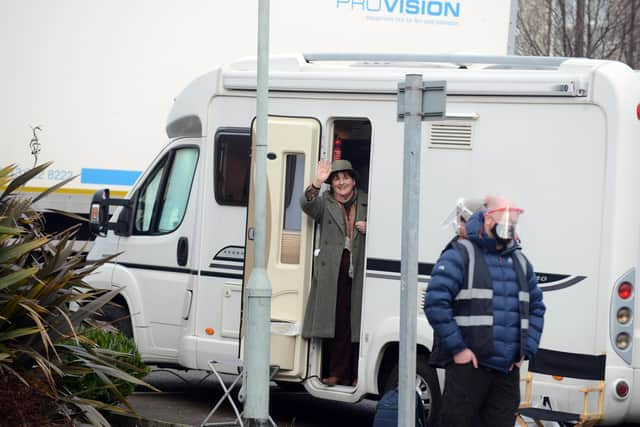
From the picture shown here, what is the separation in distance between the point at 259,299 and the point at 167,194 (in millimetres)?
2122

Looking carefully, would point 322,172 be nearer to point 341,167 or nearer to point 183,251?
point 341,167

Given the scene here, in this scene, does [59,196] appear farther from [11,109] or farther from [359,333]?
[359,333]

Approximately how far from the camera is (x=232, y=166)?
10.8 meters

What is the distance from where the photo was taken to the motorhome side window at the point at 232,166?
35.2ft

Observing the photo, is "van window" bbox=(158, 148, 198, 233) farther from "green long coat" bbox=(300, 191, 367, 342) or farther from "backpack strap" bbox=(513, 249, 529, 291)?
"backpack strap" bbox=(513, 249, 529, 291)

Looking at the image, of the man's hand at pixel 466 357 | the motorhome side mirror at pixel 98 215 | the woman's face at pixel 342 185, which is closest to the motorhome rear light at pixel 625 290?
the man's hand at pixel 466 357

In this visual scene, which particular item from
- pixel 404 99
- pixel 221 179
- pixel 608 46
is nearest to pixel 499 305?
pixel 404 99

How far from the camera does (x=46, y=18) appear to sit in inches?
633

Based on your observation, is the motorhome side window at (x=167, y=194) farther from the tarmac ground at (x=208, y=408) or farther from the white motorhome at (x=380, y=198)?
the tarmac ground at (x=208, y=408)

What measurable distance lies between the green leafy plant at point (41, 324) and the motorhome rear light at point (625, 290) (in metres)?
3.28

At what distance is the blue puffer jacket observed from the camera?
7586 millimetres

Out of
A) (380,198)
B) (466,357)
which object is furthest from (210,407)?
(466,357)

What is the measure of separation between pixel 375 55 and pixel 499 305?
337 centimetres

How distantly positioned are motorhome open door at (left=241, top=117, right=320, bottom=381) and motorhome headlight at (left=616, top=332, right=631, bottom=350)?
255 centimetres
